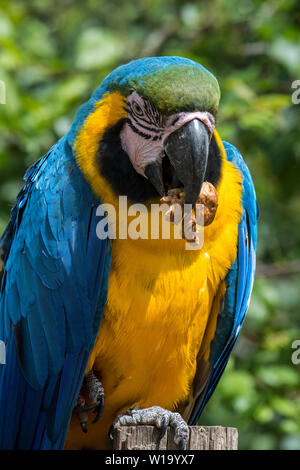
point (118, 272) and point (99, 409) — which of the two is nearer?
point (118, 272)

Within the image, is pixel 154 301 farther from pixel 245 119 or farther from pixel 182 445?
pixel 245 119

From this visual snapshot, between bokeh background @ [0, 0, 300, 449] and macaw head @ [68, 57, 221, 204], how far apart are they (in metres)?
1.26

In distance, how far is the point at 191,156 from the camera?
6.85ft

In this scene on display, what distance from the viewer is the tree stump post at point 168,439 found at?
2.01m

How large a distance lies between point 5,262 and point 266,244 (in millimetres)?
1990

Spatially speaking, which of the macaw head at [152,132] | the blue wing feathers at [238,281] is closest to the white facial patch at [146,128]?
the macaw head at [152,132]

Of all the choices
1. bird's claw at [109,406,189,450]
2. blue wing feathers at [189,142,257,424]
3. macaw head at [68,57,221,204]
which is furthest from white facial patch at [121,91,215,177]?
bird's claw at [109,406,189,450]

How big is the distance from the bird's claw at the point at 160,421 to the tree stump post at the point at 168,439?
2cm

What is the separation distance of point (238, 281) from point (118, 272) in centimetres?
51

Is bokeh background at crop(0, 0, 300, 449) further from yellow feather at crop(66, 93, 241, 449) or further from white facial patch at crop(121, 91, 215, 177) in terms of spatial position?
white facial patch at crop(121, 91, 215, 177)

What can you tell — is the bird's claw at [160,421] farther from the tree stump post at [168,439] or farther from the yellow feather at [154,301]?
the yellow feather at [154,301]

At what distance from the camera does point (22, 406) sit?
8.11ft

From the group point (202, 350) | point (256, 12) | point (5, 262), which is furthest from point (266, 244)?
point (5, 262)

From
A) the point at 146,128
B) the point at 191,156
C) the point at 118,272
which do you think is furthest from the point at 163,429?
the point at 146,128
